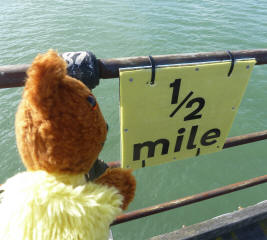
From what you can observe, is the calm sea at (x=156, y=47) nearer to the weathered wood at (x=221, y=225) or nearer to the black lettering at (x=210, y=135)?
the weathered wood at (x=221, y=225)

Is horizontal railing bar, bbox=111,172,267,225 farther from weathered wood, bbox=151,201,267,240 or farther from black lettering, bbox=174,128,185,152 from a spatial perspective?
black lettering, bbox=174,128,185,152

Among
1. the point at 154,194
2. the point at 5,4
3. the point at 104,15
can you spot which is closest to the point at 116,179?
the point at 154,194

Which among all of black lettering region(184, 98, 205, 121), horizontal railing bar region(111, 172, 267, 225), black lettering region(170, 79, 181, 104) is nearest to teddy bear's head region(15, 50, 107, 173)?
black lettering region(170, 79, 181, 104)

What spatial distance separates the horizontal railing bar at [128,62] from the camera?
81 centimetres

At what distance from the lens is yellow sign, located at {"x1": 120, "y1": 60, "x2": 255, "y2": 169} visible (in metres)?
0.98

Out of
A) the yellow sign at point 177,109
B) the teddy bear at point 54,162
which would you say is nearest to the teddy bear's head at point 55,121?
the teddy bear at point 54,162

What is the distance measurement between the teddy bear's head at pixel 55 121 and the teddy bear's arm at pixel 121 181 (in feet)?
0.52

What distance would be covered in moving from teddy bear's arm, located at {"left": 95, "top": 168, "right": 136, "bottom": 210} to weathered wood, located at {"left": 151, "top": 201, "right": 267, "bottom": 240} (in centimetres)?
82

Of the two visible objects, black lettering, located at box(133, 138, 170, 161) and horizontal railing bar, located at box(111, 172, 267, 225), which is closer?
black lettering, located at box(133, 138, 170, 161)

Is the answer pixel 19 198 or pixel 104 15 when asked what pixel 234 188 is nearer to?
pixel 19 198

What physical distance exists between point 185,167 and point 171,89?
3.03 meters

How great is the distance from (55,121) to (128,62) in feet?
1.46

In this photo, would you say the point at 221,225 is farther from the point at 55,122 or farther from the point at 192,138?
the point at 55,122

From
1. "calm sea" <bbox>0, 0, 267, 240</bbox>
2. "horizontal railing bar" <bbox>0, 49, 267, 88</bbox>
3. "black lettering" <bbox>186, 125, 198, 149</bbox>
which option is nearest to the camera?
"horizontal railing bar" <bbox>0, 49, 267, 88</bbox>
